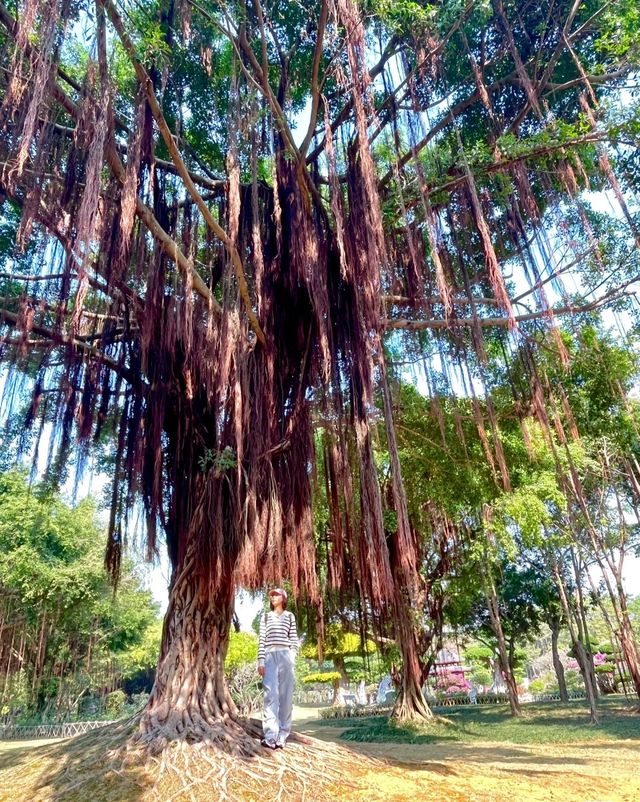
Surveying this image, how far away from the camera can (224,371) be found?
3.06 meters

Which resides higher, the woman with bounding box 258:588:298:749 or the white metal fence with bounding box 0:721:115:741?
the woman with bounding box 258:588:298:749

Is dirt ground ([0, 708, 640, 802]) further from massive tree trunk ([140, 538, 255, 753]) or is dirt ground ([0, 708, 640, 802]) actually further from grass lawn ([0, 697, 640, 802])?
massive tree trunk ([140, 538, 255, 753])

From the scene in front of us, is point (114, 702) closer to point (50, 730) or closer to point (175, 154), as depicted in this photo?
point (50, 730)

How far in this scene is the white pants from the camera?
287cm

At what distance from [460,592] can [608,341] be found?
15.5 feet

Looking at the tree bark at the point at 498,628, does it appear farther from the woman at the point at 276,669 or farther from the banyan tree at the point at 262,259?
the woman at the point at 276,669

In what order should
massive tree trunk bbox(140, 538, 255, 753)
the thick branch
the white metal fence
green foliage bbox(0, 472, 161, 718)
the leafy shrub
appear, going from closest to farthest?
1. the thick branch
2. massive tree trunk bbox(140, 538, 255, 753)
3. green foliage bbox(0, 472, 161, 718)
4. the white metal fence
5. the leafy shrub

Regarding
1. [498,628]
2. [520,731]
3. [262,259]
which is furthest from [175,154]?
[498,628]

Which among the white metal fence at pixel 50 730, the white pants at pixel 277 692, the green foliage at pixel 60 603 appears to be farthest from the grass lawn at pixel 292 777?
the white metal fence at pixel 50 730

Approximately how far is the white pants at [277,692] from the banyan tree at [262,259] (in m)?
0.18

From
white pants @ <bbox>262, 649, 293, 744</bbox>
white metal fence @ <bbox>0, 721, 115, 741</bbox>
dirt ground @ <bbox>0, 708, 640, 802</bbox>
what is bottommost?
white metal fence @ <bbox>0, 721, 115, 741</bbox>

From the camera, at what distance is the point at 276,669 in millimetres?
2885

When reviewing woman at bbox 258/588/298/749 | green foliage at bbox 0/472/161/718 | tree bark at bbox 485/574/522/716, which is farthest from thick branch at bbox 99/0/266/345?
green foliage at bbox 0/472/161/718

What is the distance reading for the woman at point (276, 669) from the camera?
288 centimetres
